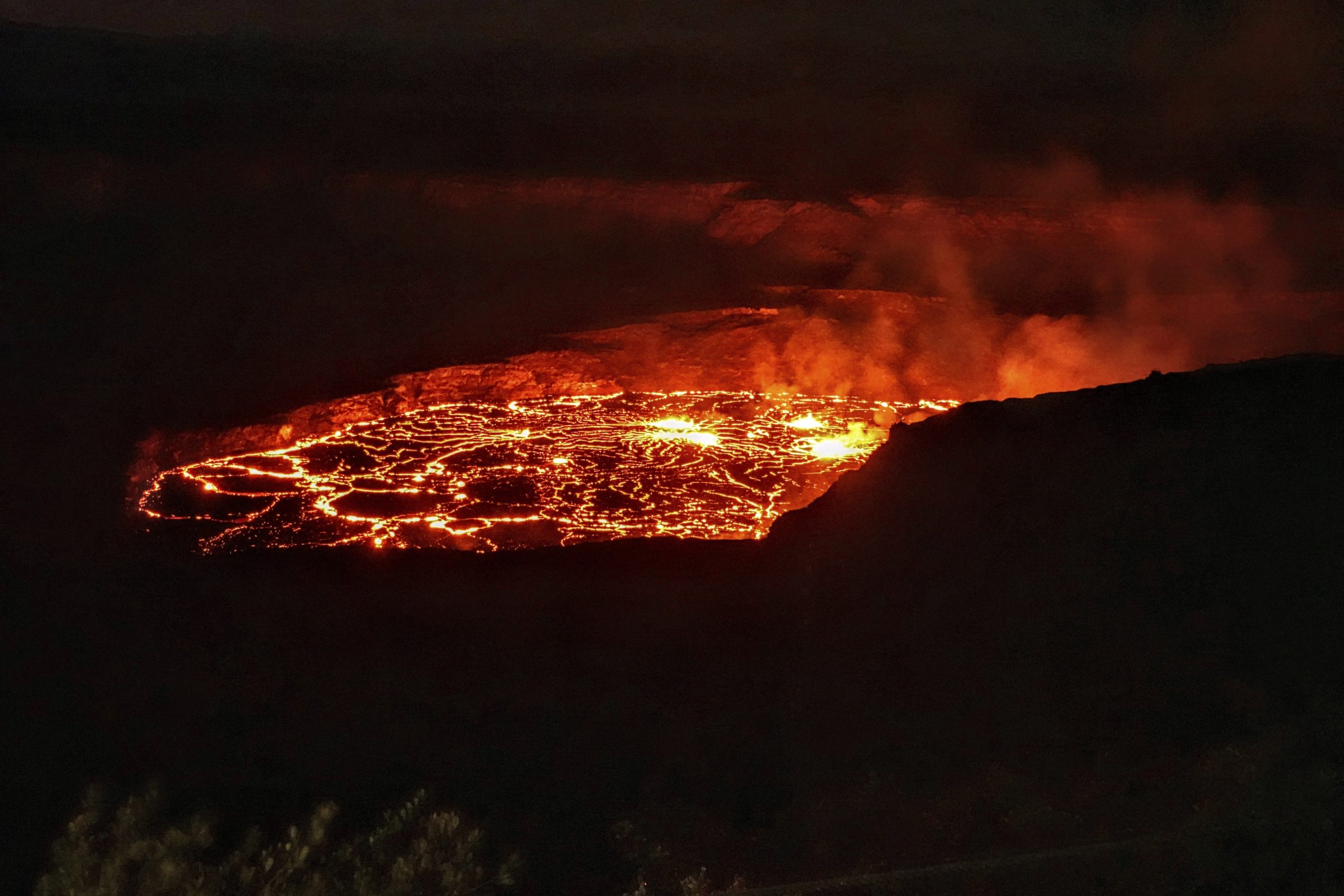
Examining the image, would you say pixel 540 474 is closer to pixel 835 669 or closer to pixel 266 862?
pixel 835 669

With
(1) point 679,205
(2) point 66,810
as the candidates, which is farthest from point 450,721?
(1) point 679,205

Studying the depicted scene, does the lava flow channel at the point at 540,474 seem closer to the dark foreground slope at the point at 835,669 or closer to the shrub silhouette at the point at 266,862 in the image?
the dark foreground slope at the point at 835,669

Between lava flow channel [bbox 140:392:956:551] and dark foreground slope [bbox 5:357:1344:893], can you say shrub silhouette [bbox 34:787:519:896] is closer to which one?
dark foreground slope [bbox 5:357:1344:893]

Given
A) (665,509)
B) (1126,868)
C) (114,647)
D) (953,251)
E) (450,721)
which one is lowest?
(1126,868)

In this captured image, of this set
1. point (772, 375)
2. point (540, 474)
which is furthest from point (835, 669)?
point (772, 375)

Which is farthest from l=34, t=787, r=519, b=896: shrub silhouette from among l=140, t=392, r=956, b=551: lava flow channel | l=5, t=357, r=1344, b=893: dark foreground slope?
l=140, t=392, r=956, b=551: lava flow channel

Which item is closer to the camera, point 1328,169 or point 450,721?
point 450,721

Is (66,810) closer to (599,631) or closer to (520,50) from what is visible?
(599,631)
